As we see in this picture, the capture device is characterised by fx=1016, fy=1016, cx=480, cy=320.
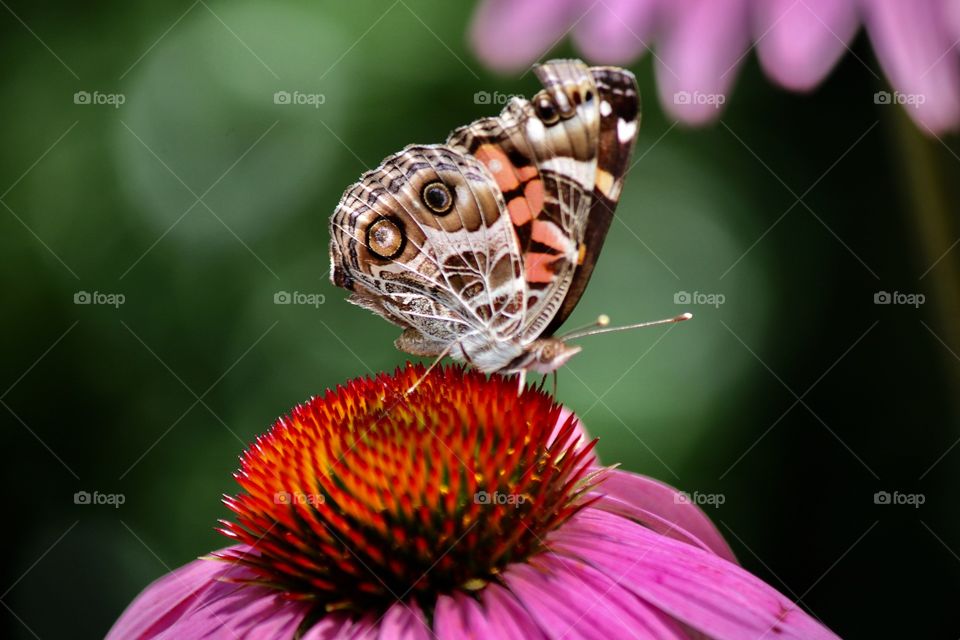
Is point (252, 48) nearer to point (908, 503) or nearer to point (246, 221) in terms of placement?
point (246, 221)

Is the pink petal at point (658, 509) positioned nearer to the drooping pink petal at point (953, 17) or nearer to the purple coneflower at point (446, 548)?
the purple coneflower at point (446, 548)

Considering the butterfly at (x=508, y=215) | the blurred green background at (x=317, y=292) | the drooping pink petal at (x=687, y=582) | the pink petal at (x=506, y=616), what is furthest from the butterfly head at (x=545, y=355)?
the blurred green background at (x=317, y=292)

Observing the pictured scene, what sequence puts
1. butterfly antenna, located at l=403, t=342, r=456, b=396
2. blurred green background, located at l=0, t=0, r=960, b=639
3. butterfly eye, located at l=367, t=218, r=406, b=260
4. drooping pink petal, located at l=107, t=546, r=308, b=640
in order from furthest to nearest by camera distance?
1. blurred green background, located at l=0, t=0, r=960, b=639
2. butterfly eye, located at l=367, t=218, r=406, b=260
3. butterfly antenna, located at l=403, t=342, r=456, b=396
4. drooping pink petal, located at l=107, t=546, r=308, b=640

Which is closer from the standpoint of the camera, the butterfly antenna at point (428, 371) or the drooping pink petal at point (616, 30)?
the butterfly antenna at point (428, 371)

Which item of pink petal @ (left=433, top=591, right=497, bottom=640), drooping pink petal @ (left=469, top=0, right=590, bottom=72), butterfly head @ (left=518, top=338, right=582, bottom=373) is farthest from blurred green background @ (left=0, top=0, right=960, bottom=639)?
pink petal @ (left=433, top=591, right=497, bottom=640)

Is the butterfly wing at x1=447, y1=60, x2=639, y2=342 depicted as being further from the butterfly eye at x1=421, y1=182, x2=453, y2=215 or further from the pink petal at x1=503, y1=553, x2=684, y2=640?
the pink petal at x1=503, y1=553, x2=684, y2=640

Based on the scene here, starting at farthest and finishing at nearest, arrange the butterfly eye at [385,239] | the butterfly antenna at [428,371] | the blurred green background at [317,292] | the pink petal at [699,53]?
1. the blurred green background at [317,292]
2. the pink petal at [699,53]
3. the butterfly eye at [385,239]
4. the butterfly antenna at [428,371]

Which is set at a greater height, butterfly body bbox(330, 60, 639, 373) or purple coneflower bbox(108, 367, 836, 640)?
butterfly body bbox(330, 60, 639, 373)
